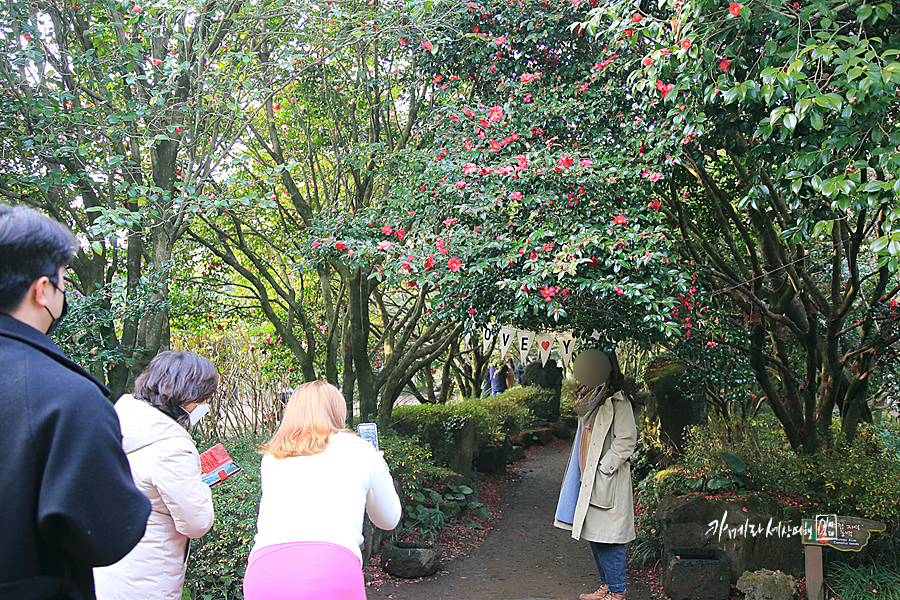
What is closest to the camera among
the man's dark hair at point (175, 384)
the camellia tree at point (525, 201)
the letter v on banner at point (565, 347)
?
the man's dark hair at point (175, 384)

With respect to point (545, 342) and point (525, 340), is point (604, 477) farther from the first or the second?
point (545, 342)

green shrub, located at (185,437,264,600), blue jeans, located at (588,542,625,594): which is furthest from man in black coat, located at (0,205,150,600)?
blue jeans, located at (588,542,625,594)

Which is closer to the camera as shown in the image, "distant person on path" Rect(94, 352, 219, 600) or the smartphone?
"distant person on path" Rect(94, 352, 219, 600)

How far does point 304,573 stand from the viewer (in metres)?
1.95

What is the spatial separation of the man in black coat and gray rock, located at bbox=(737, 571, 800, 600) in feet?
15.3

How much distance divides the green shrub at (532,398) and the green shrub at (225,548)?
28.5ft

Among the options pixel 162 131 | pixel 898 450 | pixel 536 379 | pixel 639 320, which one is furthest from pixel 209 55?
pixel 536 379

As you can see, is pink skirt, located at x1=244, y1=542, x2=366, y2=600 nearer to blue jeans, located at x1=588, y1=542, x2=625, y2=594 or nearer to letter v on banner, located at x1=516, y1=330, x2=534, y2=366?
blue jeans, located at x1=588, y1=542, x2=625, y2=594

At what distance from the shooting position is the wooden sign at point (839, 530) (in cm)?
411

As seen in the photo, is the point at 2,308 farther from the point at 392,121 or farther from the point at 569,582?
the point at 392,121

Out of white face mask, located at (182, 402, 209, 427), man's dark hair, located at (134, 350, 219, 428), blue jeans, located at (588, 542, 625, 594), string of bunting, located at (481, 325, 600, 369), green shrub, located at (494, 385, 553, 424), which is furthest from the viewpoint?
green shrub, located at (494, 385, 553, 424)

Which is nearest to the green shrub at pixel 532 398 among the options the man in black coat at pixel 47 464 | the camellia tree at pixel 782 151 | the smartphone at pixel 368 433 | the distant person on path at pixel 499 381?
the distant person on path at pixel 499 381

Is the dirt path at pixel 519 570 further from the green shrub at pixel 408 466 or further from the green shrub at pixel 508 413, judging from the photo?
the green shrub at pixel 508 413

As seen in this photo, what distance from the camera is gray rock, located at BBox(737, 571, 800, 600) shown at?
14.6 feet
